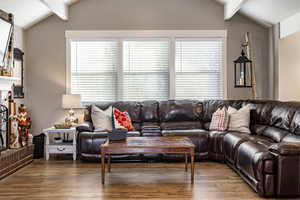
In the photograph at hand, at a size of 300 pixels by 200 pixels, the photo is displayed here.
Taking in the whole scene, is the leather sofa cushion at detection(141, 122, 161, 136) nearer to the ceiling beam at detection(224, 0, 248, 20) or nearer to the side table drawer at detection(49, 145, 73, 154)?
the side table drawer at detection(49, 145, 73, 154)

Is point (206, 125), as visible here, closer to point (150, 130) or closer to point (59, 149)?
point (150, 130)

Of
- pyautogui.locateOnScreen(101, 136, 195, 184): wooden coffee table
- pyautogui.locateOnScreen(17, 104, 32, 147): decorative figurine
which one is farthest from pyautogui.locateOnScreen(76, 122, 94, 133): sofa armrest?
pyautogui.locateOnScreen(101, 136, 195, 184): wooden coffee table

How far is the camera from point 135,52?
6.95 m

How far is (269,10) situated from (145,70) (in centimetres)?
252

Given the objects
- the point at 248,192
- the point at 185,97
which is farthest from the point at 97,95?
the point at 248,192

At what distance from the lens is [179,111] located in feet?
21.1

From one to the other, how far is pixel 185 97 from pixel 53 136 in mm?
2717

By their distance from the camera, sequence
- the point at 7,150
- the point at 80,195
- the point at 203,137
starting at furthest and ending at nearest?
the point at 203,137 < the point at 7,150 < the point at 80,195

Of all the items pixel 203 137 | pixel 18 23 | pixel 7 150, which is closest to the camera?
pixel 7 150

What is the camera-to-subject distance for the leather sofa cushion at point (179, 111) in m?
6.43

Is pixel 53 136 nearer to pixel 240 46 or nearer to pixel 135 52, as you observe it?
pixel 135 52

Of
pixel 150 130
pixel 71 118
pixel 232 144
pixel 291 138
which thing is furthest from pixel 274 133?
pixel 71 118

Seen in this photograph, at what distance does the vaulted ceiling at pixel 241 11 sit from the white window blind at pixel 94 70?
29.5 inches

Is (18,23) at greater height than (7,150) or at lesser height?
greater
